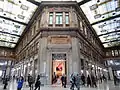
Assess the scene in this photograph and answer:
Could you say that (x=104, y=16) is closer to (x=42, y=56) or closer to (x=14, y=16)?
(x=42, y=56)

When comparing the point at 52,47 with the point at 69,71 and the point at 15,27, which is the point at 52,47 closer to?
the point at 69,71

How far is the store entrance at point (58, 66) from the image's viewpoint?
51.4 ft

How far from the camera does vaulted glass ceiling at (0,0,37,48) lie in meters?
19.2

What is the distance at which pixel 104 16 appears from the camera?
22234 millimetres

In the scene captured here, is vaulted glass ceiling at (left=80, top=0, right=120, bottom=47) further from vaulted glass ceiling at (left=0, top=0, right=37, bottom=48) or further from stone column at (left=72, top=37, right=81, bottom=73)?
vaulted glass ceiling at (left=0, top=0, right=37, bottom=48)

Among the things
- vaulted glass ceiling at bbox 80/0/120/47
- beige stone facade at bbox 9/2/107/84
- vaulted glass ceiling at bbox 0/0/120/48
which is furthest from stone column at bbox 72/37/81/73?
vaulted glass ceiling at bbox 80/0/120/47

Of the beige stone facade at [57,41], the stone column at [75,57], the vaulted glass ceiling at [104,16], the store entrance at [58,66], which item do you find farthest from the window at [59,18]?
the store entrance at [58,66]

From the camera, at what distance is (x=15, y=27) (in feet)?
80.9

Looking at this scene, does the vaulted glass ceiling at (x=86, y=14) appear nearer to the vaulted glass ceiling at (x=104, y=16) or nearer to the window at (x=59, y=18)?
the vaulted glass ceiling at (x=104, y=16)

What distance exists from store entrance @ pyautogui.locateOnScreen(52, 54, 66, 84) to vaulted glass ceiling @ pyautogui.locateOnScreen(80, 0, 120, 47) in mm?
8633

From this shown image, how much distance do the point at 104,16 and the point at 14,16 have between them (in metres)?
14.5


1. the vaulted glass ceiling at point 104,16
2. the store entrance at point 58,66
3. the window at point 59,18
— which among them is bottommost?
the store entrance at point 58,66

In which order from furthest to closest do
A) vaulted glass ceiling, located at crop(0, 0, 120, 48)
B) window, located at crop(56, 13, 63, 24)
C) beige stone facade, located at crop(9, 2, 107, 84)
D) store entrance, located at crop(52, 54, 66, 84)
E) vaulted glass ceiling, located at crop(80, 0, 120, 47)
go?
vaulted glass ceiling, located at crop(80, 0, 120, 47), vaulted glass ceiling, located at crop(0, 0, 120, 48), window, located at crop(56, 13, 63, 24), store entrance, located at crop(52, 54, 66, 84), beige stone facade, located at crop(9, 2, 107, 84)

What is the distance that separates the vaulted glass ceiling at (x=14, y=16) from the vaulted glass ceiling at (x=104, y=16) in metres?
8.22
